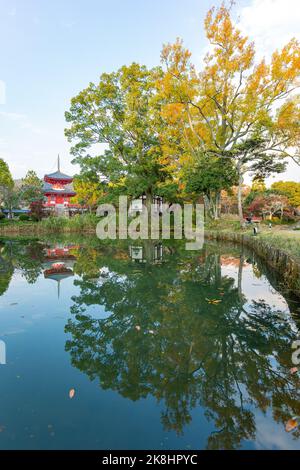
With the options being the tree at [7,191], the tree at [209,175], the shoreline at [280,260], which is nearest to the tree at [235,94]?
the tree at [209,175]

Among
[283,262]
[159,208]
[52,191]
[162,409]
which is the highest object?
[52,191]

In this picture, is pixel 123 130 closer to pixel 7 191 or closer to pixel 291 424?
pixel 7 191

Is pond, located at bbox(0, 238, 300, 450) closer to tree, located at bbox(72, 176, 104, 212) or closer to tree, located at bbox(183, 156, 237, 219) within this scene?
tree, located at bbox(183, 156, 237, 219)

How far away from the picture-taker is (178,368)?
7.69 feet

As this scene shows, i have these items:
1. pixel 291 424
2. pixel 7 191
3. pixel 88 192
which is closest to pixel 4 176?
pixel 7 191

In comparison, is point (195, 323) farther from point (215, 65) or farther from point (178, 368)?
point (215, 65)

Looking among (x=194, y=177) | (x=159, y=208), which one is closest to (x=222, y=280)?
(x=194, y=177)

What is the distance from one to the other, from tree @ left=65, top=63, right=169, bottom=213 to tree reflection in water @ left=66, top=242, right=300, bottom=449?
590 inches

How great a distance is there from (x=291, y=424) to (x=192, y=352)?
1.04 m

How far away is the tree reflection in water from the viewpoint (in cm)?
188

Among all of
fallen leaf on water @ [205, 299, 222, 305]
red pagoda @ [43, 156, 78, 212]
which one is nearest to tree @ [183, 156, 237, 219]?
fallen leaf on water @ [205, 299, 222, 305]

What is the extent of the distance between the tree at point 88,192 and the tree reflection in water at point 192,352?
15750 mm

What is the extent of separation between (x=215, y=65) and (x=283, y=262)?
12283 millimetres

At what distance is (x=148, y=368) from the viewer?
2.34 m
